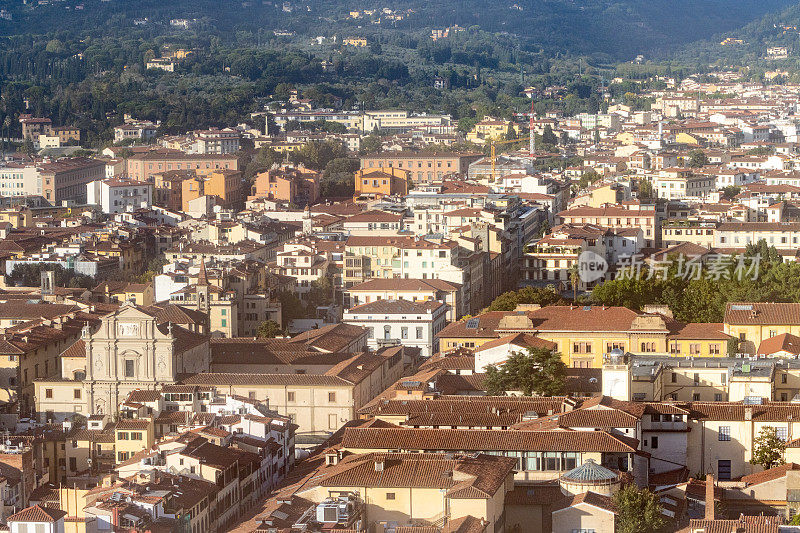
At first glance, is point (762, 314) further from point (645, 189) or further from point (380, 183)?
point (380, 183)

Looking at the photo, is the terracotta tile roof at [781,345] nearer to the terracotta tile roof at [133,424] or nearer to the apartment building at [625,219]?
the terracotta tile roof at [133,424]

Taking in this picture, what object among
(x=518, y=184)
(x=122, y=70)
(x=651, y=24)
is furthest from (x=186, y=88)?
(x=651, y=24)

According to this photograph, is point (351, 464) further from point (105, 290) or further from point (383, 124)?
point (383, 124)

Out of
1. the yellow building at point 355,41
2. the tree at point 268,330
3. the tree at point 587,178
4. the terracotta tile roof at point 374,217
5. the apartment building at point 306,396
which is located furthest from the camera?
the yellow building at point 355,41

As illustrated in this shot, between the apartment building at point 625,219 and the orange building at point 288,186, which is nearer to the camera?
the apartment building at point 625,219

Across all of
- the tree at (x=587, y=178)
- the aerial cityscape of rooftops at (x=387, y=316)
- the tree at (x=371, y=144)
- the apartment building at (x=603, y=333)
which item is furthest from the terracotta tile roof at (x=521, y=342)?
the tree at (x=371, y=144)
